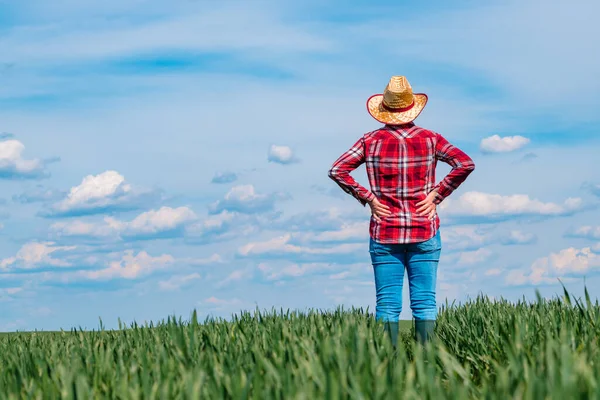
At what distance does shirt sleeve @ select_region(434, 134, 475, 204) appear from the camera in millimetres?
6672

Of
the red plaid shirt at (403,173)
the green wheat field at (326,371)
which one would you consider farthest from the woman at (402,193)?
the green wheat field at (326,371)

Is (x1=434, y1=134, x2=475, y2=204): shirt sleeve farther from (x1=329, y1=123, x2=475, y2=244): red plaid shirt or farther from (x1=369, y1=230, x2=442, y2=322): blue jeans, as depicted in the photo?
(x1=369, y1=230, x2=442, y2=322): blue jeans

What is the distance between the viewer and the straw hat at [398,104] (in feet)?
22.0

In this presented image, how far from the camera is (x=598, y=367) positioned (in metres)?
3.50

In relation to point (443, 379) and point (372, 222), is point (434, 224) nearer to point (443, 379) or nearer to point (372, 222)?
point (372, 222)

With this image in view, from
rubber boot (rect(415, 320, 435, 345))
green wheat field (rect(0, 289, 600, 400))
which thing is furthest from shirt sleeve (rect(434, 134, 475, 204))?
green wheat field (rect(0, 289, 600, 400))

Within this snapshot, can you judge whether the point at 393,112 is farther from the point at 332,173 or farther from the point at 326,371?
the point at 326,371

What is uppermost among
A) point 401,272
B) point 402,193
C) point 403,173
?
point 403,173

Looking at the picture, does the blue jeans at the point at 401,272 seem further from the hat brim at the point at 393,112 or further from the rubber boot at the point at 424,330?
the hat brim at the point at 393,112

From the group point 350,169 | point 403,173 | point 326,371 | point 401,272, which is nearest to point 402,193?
point 403,173

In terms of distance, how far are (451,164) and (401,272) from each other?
1.07m

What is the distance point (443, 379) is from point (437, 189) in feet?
6.35

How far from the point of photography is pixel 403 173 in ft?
21.3

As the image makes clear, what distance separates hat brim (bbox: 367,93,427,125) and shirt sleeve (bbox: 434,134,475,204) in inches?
12.3
